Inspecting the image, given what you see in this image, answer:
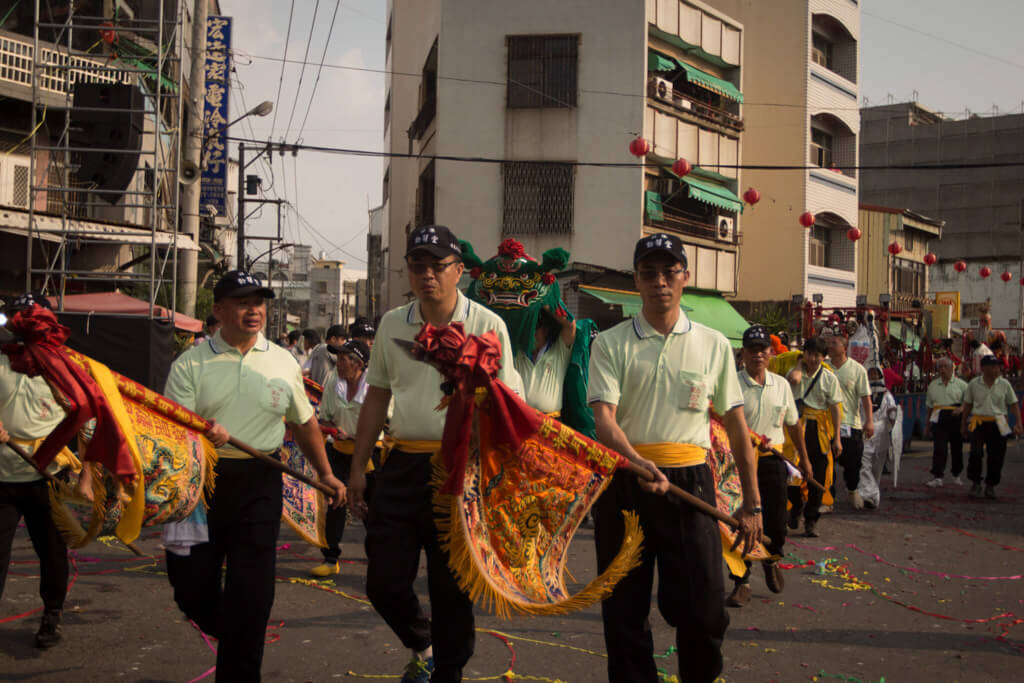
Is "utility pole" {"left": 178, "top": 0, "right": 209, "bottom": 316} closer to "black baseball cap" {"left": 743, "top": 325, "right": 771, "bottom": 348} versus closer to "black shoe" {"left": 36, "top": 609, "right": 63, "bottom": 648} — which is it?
"black baseball cap" {"left": 743, "top": 325, "right": 771, "bottom": 348}

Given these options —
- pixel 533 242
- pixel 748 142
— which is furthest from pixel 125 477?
pixel 748 142

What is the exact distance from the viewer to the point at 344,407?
791cm

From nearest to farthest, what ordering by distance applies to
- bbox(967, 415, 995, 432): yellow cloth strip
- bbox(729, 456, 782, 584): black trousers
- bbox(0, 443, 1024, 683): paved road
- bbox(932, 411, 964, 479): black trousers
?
bbox(0, 443, 1024, 683): paved road → bbox(729, 456, 782, 584): black trousers → bbox(967, 415, 995, 432): yellow cloth strip → bbox(932, 411, 964, 479): black trousers

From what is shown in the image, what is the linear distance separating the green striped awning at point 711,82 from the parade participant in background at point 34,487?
25344mm

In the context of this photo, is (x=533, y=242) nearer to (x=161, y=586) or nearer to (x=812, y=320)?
(x=812, y=320)

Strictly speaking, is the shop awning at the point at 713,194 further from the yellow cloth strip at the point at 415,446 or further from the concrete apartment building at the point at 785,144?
the yellow cloth strip at the point at 415,446

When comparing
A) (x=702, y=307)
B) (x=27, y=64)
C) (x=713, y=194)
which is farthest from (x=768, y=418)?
(x=713, y=194)

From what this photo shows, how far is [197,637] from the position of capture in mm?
5762

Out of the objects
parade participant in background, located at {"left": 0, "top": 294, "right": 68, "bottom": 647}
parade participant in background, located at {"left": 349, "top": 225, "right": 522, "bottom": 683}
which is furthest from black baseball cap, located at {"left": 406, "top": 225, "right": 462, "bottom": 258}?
parade participant in background, located at {"left": 0, "top": 294, "right": 68, "bottom": 647}

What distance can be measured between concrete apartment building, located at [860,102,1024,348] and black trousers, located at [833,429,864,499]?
1645 inches

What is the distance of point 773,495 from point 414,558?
3.89 meters

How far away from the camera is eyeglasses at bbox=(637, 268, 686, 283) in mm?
4367

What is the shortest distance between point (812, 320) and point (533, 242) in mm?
9010

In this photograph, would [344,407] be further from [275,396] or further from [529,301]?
[275,396]
